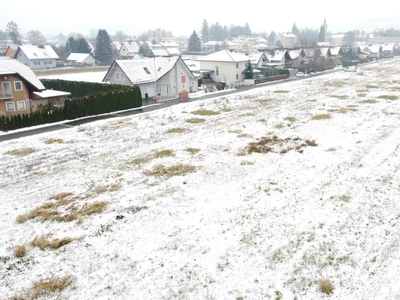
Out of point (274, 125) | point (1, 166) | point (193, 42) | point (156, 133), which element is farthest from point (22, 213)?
point (193, 42)

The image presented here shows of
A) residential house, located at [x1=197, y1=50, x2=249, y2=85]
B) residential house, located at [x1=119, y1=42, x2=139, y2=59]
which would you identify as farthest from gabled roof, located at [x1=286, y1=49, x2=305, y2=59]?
residential house, located at [x1=119, y1=42, x2=139, y2=59]

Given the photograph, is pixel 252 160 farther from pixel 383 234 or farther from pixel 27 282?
pixel 27 282

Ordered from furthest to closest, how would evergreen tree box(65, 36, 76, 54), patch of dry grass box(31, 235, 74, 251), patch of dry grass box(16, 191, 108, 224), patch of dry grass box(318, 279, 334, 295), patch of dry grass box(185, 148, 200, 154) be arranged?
1. evergreen tree box(65, 36, 76, 54)
2. patch of dry grass box(185, 148, 200, 154)
3. patch of dry grass box(16, 191, 108, 224)
4. patch of dry grass box(31, 235, 74, 251)
5. patch of dry grass box(318, 279, 334, 295)

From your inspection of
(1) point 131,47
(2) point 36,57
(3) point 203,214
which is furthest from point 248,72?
(1) point 131,47

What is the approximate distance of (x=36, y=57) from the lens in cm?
9244

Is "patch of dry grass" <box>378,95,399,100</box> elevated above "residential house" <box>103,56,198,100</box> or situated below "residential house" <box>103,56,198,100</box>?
below

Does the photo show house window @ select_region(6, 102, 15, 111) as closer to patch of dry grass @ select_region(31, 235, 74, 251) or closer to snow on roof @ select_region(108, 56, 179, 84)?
snow on roof @ select_region(108, 56, 179, 84)

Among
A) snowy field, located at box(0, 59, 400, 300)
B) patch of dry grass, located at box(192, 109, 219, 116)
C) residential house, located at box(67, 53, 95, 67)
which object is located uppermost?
residential house, located at box(67, 53, 95, 67)

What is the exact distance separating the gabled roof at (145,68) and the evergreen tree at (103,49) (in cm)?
6925

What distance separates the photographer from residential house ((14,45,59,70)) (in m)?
91.0

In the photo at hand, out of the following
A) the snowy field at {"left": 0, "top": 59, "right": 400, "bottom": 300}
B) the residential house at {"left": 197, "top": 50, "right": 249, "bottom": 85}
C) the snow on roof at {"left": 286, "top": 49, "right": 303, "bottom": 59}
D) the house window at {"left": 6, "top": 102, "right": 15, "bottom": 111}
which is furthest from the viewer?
the snow on roof at {"left": 286, "top": 49, "right": 303, "bottom": 59}

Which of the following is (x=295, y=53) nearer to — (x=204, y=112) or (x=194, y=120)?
(x=204, y=112)

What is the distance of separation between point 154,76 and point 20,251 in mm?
36806

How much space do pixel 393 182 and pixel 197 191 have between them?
32.8ft
